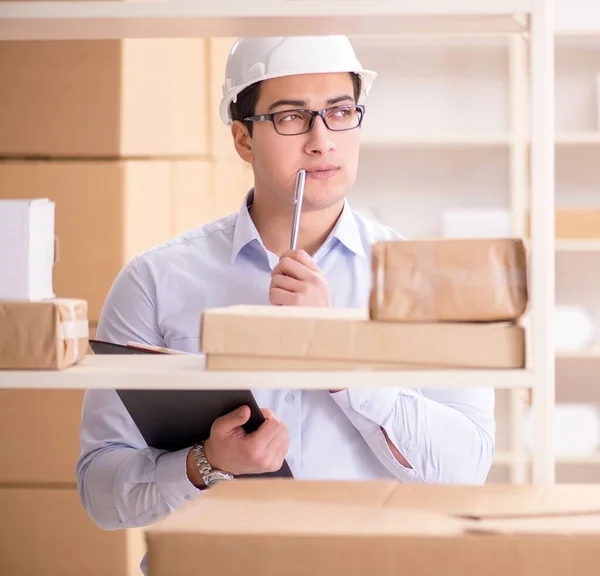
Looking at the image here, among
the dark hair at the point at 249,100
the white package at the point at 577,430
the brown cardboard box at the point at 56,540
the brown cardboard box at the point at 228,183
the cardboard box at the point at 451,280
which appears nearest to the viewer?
the cardboard box at the point at 451,280

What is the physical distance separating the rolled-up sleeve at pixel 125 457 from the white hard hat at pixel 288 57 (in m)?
0.39

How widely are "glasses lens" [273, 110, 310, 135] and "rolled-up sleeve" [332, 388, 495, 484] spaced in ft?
1.49

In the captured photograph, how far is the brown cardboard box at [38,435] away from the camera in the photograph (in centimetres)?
240

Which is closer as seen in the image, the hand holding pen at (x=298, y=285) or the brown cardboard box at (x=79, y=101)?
the hand holding pen at (x=298, y=285)

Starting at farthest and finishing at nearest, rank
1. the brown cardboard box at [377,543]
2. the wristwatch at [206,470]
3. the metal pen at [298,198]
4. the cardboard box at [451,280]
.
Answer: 1. the metal pen at [298,198]
2. the wristwatch at [206,470]
3. the cardboard box at [451,280]
4. the brown cardboard box at [377,543]

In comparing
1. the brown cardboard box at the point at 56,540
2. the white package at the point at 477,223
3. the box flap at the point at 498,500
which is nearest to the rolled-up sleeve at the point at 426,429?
the box flap at the point at 498,500

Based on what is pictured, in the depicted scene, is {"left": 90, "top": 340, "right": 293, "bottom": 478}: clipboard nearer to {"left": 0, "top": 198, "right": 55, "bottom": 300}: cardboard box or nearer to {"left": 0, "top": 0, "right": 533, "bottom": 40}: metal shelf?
{"left": 0, "top": 198, "right": 55, "bottom": 300}: cardboard box

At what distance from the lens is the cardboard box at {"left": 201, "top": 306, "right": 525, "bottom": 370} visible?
0.96 metres

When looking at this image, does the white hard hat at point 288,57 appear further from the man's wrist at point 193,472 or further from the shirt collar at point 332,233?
the man's wrist at point 193,472

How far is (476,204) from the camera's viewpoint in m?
3.62

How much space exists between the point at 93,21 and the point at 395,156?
2.68 metres

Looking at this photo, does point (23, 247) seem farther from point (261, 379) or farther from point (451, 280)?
point (451, 280)

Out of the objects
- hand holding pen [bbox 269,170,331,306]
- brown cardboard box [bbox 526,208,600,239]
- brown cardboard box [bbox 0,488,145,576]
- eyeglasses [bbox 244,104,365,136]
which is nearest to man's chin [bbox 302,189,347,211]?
eyeglasses [bbox 244,104,365,136]

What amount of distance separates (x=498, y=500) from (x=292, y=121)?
2.50 feet
